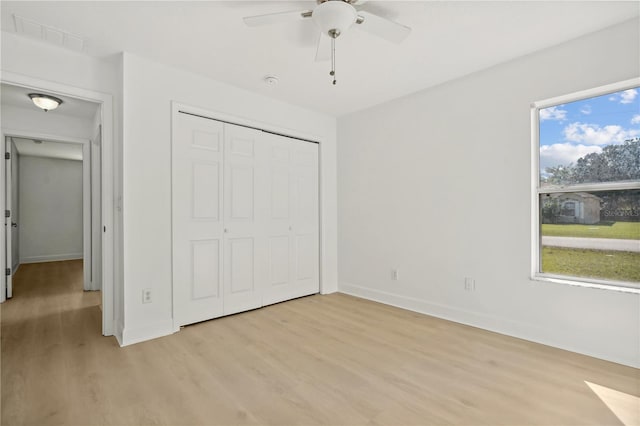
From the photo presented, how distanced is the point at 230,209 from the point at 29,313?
7.98 ft

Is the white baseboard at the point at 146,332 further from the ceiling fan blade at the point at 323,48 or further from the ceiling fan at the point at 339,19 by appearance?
the ceiling fan blade at the point at 323,48

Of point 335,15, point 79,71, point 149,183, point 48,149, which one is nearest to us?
point 335,15

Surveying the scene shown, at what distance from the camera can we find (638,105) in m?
2.33

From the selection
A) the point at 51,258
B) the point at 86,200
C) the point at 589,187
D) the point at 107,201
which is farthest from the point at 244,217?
the point at 51,258

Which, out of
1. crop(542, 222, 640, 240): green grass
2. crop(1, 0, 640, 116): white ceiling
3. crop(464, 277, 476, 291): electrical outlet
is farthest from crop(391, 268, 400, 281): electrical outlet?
crop(1, 0, 640, 116): white ceiling

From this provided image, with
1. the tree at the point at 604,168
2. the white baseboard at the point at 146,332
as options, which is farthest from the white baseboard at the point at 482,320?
the white baseboard at the point at 146,332

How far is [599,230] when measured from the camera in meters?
2.47

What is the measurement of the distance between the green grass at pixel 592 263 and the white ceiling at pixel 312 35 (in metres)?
1.70

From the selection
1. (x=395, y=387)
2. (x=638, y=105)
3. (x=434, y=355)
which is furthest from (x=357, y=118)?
(x=395, y=387)

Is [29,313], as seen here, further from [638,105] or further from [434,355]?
[638,105]

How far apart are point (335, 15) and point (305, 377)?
7.60 ft

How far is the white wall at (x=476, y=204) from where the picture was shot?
238cm

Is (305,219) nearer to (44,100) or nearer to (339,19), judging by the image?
(339,19)

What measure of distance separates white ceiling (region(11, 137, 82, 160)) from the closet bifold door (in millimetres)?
4066
